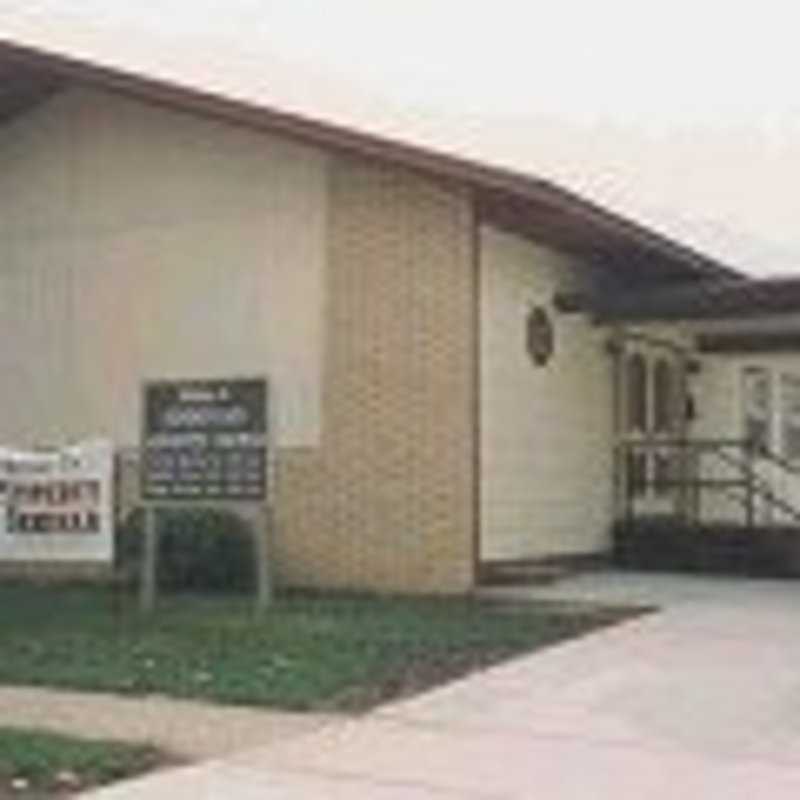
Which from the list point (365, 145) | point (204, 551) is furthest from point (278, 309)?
point (204, 551)

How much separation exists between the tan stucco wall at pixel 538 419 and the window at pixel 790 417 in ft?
15.7

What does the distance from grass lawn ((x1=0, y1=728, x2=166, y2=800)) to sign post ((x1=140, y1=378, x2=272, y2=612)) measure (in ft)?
19.5

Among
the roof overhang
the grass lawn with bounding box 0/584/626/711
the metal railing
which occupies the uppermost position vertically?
the roof overhang

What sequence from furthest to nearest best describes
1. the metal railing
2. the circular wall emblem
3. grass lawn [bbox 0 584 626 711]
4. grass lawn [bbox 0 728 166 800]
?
the metal railing → the circular wall emblem → grass lawn [bbox 0 584 626 711] → grass lawn [bbox 0 728 166 800]

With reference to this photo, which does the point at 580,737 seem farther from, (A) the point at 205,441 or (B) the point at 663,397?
(B) the point at 663,397

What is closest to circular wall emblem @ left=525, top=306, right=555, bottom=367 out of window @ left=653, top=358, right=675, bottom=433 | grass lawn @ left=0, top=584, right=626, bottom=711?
window @ left=653, top=358, right=675, bottom=433

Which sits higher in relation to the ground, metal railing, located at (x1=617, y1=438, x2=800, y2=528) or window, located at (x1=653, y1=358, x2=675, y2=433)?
A: window, located at (x1=653, y1=358, x2=675, y2=433)

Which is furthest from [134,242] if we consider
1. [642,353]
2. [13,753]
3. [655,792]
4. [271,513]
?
[655,792]

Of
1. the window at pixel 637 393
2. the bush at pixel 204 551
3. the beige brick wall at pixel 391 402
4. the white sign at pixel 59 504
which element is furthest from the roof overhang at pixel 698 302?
the white sign at pixel 59 504

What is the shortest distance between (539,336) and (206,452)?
465 centimetres

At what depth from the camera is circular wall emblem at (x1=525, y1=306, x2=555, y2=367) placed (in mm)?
21484

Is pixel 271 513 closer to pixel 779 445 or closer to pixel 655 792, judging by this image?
pixel 779 445

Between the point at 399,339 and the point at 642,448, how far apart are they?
4621 millimetres

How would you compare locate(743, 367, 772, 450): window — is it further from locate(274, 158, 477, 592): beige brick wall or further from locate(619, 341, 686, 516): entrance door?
locate(274, 158, 477, 592): beige brick wall
